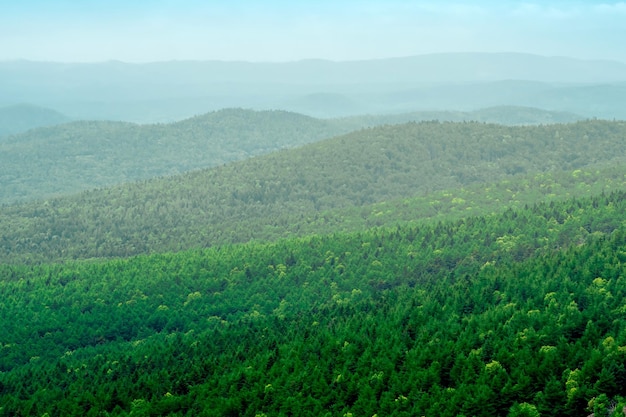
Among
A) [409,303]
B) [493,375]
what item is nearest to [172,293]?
[409,303]

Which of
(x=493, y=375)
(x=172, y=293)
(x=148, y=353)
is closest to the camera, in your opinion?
(x=493, y=375)

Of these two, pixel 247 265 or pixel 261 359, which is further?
pixel 247 265

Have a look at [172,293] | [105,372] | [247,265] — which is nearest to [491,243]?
[247,265]

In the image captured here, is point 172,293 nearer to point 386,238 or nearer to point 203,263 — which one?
point 203,263

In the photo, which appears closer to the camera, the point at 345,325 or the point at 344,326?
the point at 344,326

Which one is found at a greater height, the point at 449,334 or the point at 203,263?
the point at 449,334

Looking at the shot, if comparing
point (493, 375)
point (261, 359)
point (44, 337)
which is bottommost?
point (44, 337)

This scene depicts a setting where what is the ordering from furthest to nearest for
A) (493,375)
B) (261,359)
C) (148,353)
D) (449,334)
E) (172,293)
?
(172,293), (148,353), (261,359), (449,334), (493,375)
